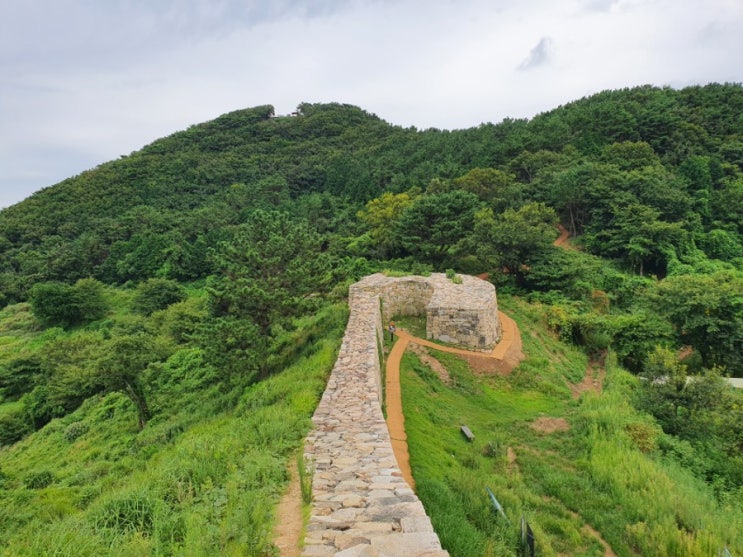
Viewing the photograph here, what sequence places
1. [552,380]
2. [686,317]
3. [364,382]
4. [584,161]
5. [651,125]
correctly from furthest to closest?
[651,125] < [584,161] < [686,317] < [552,380] < [364,382]

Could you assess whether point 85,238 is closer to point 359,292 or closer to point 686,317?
point 359,292

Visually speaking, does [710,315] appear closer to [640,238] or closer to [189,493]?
[640,238]

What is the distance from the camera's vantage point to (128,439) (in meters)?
14.4

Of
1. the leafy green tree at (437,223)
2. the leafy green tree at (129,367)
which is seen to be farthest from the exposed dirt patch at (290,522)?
the leafy green tree at (437,223)

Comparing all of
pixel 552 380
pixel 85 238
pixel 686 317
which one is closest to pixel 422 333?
pixel 552 380

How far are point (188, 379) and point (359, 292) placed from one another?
9.36 metres

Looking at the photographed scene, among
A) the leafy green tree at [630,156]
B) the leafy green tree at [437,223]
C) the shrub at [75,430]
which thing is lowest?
the shrub at [75,430]

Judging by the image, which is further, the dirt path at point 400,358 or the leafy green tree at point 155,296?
the leafy green tree at point 155,296

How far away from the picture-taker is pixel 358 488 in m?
4.85

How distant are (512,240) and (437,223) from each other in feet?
16.1

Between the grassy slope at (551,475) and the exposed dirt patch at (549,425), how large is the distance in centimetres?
19

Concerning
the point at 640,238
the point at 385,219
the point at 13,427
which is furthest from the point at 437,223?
the point at 13,427

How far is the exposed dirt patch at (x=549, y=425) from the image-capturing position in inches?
410

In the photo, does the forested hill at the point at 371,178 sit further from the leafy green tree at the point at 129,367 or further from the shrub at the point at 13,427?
the leafy green tree at the point at 129,367
